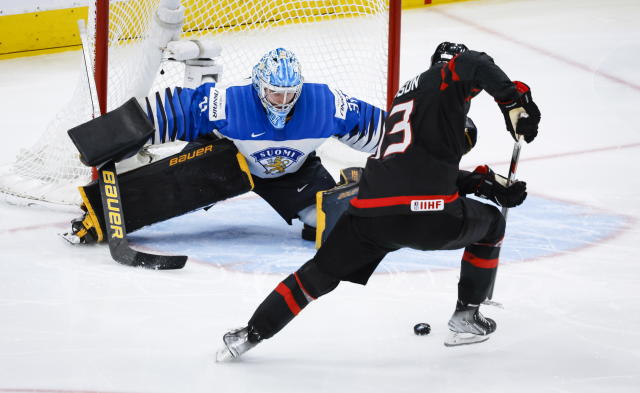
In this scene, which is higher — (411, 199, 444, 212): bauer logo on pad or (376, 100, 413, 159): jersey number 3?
(376, 100, 413, 159): jersey number 3

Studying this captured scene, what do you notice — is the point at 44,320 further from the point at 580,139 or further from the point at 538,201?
the point at 580,139

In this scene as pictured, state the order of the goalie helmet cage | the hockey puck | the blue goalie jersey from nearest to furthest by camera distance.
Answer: the hockey puck
the blue goalie jersey
the goalie helmet cage

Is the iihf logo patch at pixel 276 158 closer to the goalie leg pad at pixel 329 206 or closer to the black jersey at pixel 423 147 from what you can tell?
the goalie leg pad at pixel 329 206

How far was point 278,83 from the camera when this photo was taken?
145 inches

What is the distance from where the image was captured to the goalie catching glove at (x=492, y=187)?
3.00 meters

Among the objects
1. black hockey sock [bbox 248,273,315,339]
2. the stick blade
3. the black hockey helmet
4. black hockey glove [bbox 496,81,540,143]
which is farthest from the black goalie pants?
the stick blade

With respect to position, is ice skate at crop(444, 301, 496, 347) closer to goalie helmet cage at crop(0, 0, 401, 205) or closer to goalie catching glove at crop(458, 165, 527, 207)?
goalie catching glove at crop(458, 165, 527, 207)

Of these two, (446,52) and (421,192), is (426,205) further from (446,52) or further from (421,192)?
(446,52)

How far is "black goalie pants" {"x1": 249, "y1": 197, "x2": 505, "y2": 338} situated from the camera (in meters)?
2.82

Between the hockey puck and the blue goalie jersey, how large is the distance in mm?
965

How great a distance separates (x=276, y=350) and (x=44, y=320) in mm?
780

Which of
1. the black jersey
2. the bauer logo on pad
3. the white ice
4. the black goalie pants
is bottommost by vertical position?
the white ice

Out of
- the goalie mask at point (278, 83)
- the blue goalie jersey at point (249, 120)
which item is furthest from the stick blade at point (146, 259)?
the goalie mask at point (278, 83)

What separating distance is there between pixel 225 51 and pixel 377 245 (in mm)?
2377
